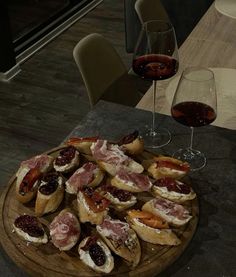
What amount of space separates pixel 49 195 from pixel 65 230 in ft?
0.29

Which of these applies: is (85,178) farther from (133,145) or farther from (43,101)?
(43,101)

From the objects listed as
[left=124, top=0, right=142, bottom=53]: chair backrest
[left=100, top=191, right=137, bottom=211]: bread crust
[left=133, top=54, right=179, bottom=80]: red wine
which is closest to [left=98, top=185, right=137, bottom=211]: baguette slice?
[left=100, top=191, right=137, bottom=211]: bread crust

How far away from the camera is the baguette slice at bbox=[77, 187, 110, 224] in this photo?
895 mm

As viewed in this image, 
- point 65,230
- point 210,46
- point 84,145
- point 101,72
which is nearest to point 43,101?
point 101,72

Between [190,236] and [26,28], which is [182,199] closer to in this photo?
[190,236]

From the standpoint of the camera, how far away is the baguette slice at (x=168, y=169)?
38.8 inches

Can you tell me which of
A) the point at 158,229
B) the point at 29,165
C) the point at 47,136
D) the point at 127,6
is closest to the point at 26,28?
the point at 127,6

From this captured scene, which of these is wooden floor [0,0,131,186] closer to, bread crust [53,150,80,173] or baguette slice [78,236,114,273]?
bread crust [53,150,80,173]

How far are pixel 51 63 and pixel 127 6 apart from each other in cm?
75

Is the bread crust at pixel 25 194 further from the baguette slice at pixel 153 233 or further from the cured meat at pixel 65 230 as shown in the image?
the baguette slice at pixel 153 233

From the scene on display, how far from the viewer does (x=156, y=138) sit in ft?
3.93

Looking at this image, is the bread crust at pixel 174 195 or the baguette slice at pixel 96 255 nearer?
the baguette slice at pixel 96 255

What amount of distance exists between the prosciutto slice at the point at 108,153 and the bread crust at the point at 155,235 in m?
0.17

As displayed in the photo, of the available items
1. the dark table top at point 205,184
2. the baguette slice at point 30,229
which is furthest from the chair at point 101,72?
the baguette slice at point 30,229
